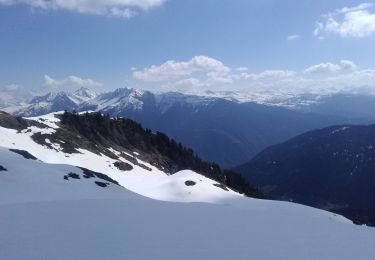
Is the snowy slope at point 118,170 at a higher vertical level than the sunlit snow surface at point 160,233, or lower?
higher

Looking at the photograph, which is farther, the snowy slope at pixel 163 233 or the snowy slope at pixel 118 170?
the snowy slope at pixel 118 170

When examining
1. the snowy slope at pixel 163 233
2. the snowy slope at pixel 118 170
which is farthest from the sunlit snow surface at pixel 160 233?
the snowy slope at pixel 118 170

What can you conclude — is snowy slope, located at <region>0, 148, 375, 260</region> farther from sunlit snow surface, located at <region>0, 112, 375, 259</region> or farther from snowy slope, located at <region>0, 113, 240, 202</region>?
snowy slope, located at <region>0, 113, 240, 202</region>

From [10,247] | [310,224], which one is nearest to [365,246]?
[310,224]

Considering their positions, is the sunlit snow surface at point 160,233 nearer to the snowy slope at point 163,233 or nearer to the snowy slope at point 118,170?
the snowy slope at point 163,233

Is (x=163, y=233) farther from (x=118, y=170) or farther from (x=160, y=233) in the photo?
(x=118, y=170)
